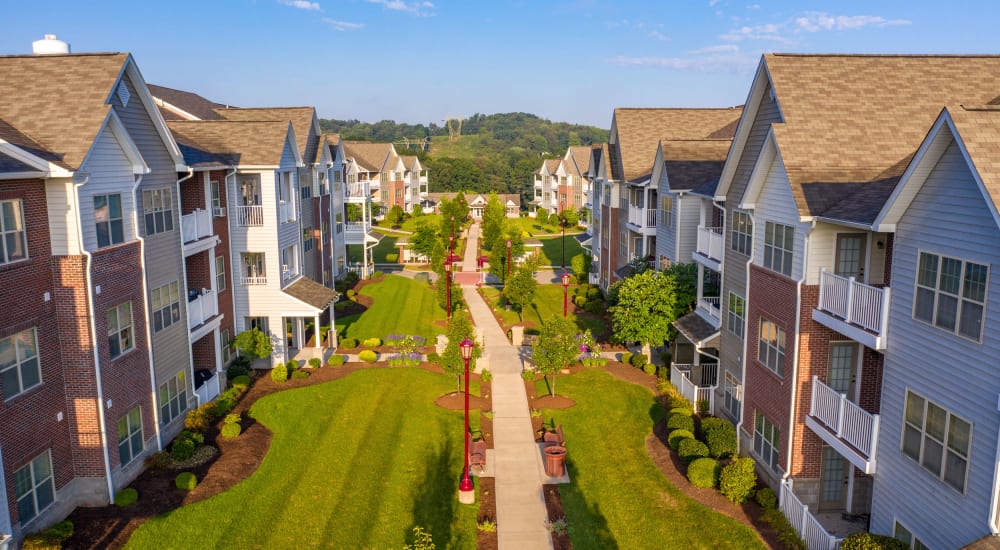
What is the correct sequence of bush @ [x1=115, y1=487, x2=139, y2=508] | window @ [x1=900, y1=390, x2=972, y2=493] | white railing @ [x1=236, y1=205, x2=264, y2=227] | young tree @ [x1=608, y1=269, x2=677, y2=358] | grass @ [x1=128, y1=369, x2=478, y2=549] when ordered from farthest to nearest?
white railing @ [x1=236, y1=205, x2=264, y2=227], young tree @ [x1=608, y1=269, x2=677, y2=358], bush @ [x1=115, y1=487, x2=139, y2=508], grass @ [x1=128, y1=369, x2=478, y2=549], window @ [x1=900, y1=390, x2=972, y2=493]

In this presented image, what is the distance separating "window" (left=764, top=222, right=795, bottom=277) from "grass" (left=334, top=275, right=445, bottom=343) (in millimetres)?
21048

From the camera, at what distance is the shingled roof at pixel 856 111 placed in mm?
17312

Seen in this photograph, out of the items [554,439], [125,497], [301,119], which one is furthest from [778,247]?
[301,119]

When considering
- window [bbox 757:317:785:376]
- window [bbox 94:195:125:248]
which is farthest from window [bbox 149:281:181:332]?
window [bbox 757:317:785:376]

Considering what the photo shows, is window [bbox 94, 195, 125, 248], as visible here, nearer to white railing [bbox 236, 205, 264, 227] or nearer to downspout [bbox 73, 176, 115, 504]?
downspout [bbox 73, 176, 115, 504]

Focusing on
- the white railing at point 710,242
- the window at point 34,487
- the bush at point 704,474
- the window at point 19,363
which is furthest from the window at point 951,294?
the window at point 34,487

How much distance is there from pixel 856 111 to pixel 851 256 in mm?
4401

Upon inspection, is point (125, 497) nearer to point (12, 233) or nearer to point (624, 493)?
point (12, 233)

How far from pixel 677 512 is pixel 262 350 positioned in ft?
60.3

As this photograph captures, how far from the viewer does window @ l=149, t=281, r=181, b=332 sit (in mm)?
21484

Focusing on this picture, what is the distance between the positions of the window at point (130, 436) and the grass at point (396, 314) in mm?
17349

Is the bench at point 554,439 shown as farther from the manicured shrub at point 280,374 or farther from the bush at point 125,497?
the bush at point 125,497

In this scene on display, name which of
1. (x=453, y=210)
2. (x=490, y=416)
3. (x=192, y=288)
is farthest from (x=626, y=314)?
(x=453, y=210)

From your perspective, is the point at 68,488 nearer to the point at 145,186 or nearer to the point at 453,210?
the point at 145,186
